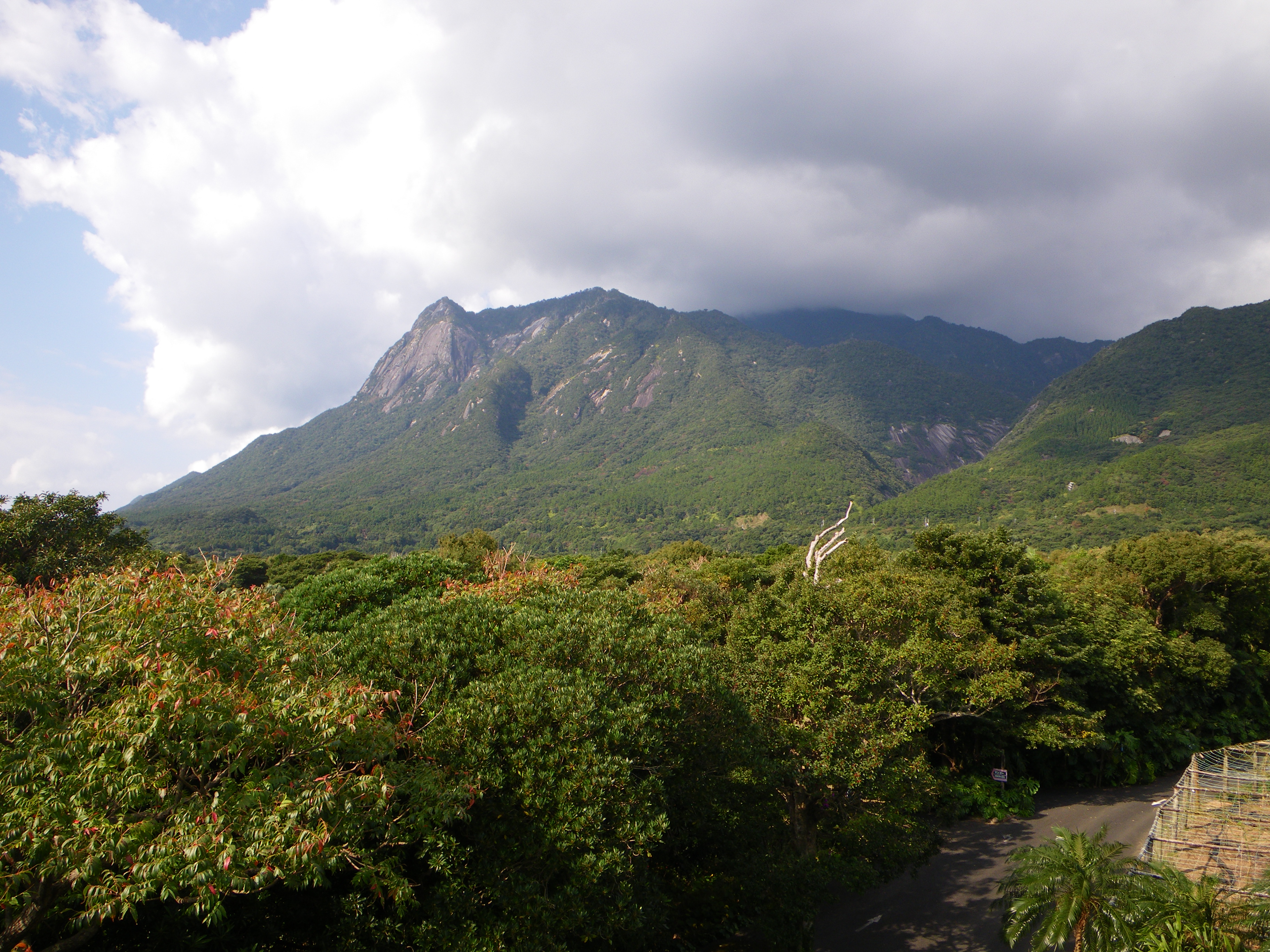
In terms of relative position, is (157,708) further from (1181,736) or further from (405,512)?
(405,512)

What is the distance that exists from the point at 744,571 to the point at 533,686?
106 feet

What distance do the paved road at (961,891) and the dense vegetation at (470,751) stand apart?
1.57 m

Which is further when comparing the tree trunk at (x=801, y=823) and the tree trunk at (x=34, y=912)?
the tree trunk at (x=801, y=823)

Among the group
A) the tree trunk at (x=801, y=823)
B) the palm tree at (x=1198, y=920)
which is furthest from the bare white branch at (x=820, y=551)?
the palm tree at (x=1198, y=920)

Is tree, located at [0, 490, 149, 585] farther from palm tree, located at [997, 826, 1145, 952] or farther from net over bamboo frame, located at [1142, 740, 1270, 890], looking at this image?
net over bamboo frame, located at [1142, 740, 1270, 890]

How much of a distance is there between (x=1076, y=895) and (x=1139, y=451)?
491ft

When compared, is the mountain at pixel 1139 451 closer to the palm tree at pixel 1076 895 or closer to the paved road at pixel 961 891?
the paved road at pixel 961 891

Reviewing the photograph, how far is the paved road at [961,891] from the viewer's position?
15719mm

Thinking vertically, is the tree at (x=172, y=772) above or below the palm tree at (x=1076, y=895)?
above

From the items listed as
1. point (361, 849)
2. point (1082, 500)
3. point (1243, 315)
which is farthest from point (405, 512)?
point (1243, 315)

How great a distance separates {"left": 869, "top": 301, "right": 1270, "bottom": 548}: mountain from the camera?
97125 mm

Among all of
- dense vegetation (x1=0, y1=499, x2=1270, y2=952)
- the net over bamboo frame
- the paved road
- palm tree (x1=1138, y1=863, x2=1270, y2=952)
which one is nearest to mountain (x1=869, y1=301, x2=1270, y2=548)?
the paved road

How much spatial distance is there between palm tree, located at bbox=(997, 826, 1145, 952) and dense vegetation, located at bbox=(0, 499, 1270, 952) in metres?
2.49

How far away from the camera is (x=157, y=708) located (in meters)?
6.80
